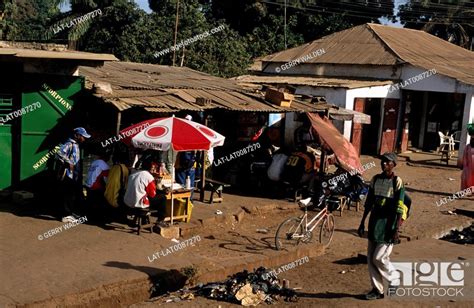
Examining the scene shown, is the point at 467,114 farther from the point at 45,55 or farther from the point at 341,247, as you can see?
the point at 45,55

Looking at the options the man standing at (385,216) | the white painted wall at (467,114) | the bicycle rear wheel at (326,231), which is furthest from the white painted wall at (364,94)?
the man standing at (385,216)

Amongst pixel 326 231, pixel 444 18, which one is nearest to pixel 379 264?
pixel 326 231

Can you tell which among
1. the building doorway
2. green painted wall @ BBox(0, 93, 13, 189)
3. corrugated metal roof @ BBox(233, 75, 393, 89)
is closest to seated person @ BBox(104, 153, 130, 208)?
green painted wall @ BBox(0, 93, 13, 189)

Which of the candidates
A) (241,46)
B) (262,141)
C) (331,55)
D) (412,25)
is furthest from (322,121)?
(412,25)

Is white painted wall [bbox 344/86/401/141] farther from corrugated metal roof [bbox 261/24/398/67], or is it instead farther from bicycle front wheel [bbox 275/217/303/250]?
bicycle front wheel [bbox 275/217/303/250]

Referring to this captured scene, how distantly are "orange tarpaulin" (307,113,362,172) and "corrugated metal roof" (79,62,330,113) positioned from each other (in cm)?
54

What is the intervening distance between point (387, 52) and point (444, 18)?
2128cm

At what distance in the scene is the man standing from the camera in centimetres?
738

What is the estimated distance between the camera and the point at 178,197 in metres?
10.4

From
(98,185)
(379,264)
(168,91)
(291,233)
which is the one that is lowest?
(291,233)

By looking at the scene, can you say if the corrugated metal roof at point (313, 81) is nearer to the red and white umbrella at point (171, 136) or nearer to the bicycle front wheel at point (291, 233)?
the red and white umbrella at point (171, 136)

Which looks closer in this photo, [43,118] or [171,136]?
[171,136]

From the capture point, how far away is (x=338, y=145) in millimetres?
13406

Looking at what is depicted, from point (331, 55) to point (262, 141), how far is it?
10.2 metres
